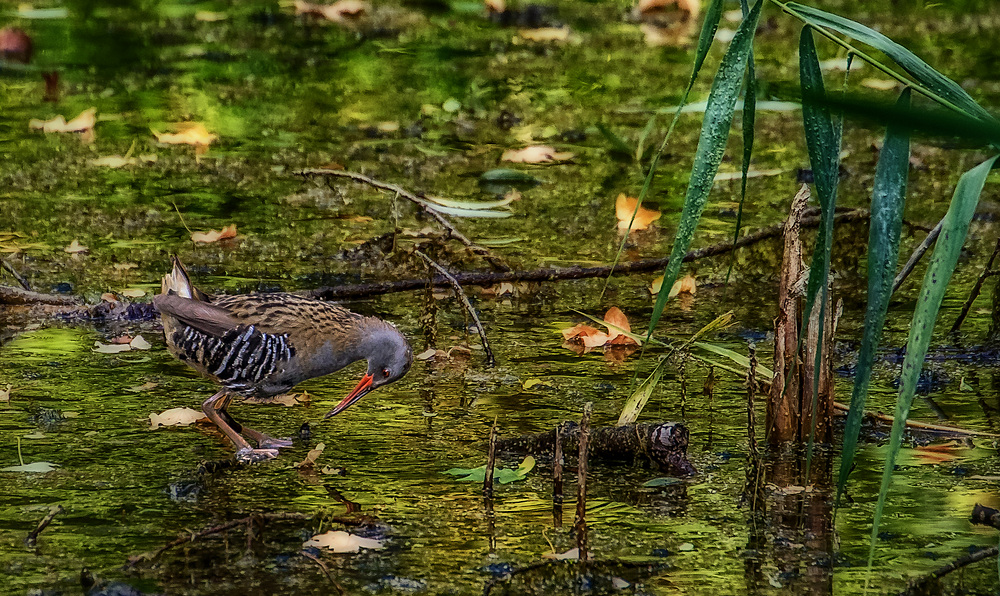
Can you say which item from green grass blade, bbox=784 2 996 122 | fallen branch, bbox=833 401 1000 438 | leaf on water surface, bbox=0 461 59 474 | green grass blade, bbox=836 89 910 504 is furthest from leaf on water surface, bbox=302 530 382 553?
green grass blade, bbox=784 2 996 122

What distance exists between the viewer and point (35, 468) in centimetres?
430

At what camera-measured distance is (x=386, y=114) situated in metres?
9.42

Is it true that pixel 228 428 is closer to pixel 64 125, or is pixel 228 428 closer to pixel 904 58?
pixel 904 58

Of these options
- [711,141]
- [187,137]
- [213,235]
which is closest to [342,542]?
[711,141]

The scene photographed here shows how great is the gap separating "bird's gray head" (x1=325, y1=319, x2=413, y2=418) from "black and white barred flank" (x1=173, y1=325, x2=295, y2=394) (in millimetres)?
272

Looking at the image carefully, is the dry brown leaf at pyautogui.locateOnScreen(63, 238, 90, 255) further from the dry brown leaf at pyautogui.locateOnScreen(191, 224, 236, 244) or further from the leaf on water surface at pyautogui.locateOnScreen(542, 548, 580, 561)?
the leaf on water surface at pyautogui.locateOnScreen(542, 548, 580, 561)

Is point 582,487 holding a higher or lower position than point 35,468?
higher

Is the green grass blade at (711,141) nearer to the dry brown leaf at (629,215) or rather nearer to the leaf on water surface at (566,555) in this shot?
the leaf on water surface at (566,555)

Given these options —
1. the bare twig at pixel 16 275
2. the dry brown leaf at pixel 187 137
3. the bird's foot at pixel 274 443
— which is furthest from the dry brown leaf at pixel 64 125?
the bird's foot at pixel 274 443

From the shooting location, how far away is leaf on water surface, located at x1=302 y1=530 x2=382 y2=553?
12.2 ft

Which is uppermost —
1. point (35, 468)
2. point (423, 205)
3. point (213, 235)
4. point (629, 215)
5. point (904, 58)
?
point (904, 58)

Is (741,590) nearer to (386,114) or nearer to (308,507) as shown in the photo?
(308,507)

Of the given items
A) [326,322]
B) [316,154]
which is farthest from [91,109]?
[326,322]

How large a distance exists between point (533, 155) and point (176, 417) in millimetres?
3986
